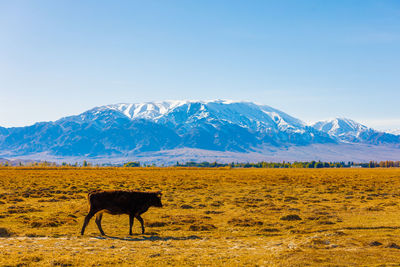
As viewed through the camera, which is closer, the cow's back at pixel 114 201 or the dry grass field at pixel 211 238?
the dry grass field at pixel 211 238

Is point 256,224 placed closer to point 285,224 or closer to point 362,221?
point 285,224

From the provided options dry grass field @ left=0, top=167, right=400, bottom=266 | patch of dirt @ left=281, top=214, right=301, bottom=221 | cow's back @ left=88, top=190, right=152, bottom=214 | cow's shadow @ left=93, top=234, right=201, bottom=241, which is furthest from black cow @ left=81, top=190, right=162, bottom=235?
patch of dirt @ left=281, top=214, right=301, bottom=221

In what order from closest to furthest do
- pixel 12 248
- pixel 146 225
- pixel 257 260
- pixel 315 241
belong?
pixel 257 260 < pixel 12 248 < pixel 315 241 < pixel 146 225

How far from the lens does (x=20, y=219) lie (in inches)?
882

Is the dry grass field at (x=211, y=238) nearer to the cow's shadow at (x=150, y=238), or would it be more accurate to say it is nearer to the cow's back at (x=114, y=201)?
the cow's shadow at (x=150, y=238)

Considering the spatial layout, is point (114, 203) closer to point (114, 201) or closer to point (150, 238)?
point (114, 201)

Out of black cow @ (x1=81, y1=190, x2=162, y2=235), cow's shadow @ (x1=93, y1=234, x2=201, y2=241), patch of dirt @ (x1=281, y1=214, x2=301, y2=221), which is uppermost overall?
black cow @ (x1=81, y1=190, x2=162, y2=235)

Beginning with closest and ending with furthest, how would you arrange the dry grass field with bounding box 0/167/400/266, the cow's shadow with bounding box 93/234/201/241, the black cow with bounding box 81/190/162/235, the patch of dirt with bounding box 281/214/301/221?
the dry grass field with bounding box 0/167/400/266, the cow's shadow with bounding box 93/234/201/241, the black cow with bounding box 81/190/162/235, the patch of dirt with bounding box 281/214/301/221

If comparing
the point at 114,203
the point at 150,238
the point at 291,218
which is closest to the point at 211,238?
the point at 150,238

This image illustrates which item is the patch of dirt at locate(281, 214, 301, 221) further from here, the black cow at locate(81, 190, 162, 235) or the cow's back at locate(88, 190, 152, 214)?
the cow's back at locate(88, 190, 152, 214)

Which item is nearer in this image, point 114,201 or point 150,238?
point 150,238

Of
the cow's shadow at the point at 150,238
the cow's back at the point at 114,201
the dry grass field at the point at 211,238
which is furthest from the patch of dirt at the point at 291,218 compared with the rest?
the cow's back at the point at 114,201

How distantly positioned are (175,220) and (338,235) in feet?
30.1

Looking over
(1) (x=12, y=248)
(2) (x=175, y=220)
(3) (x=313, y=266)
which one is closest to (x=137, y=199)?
(2) (x=175, y=220)
